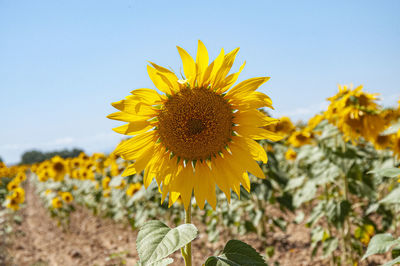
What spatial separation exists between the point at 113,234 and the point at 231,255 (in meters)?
5.32

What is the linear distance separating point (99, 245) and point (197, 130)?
476cm

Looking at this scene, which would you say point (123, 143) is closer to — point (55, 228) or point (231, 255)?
point (231, 255)

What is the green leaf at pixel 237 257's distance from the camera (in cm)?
120

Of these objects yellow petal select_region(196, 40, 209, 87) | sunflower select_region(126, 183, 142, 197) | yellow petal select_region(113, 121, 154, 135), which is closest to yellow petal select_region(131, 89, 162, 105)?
yellow petal select_region(113, 121, 154, 135)

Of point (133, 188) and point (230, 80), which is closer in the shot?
point (230, 80)

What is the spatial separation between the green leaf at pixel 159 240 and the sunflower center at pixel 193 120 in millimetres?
391

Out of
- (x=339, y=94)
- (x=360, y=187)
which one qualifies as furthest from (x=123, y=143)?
(x=360, y=187)

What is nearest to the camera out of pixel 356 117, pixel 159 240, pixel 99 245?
pixel 159 240

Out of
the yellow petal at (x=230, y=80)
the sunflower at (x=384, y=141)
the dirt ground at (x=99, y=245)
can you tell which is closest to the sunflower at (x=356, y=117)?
the sunflower at (x=384, y=141)

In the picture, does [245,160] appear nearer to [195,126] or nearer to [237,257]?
[195,126]

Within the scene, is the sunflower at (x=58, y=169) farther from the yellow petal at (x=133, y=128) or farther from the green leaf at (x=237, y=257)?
the green leaf at (x=237, y=257)

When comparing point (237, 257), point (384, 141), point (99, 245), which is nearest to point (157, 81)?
point (237, 257)

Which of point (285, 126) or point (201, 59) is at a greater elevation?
point (285, 126)

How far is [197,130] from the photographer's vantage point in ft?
4.80
